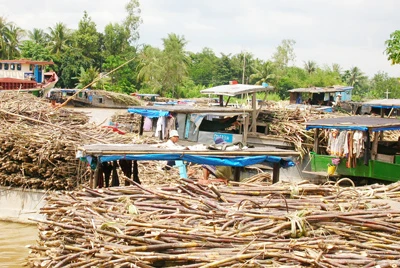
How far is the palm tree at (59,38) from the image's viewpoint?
184ft

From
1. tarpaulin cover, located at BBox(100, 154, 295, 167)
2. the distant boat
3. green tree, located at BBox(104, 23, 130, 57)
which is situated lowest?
tarpaulin cover, located at BBox(100, 154, 295, 167)

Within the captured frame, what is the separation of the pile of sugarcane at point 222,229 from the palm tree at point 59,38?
2049 inches

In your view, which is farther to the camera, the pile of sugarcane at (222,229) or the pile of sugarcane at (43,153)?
the pile of sugarcane at (43,153)

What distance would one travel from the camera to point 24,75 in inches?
1471

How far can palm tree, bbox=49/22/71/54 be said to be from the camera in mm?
56125

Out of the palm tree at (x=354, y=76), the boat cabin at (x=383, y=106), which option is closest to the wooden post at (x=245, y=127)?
the boat cabin at (x=383, y=106)

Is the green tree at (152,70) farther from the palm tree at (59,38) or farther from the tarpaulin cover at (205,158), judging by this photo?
the tarpaulin cover at (205,158)

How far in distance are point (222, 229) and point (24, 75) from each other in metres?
34.6

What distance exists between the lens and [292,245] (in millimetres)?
4809

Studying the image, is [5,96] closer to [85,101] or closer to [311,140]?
[311,140]

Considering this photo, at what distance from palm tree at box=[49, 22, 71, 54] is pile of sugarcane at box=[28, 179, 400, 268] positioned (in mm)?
52033

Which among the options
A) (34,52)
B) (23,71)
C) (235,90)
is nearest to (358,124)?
(235,90)

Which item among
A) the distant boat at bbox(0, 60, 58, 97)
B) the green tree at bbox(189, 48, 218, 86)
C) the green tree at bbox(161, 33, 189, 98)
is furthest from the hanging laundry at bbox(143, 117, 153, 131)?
the green tree at bbox(189, 48, 218, 86)

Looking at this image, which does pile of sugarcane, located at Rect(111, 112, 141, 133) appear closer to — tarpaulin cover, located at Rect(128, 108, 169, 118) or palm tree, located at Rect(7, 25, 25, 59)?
tarpaulin cover, located at Rect(128, 108, 169, 118)
